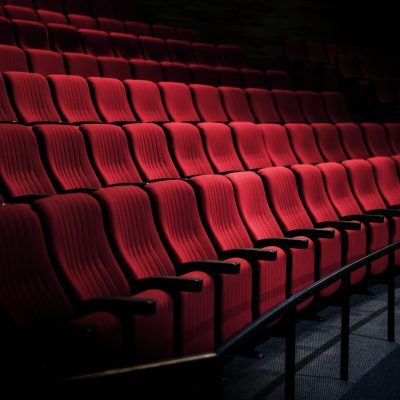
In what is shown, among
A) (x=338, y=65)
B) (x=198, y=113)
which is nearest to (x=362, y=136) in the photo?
(x=198, y=113)

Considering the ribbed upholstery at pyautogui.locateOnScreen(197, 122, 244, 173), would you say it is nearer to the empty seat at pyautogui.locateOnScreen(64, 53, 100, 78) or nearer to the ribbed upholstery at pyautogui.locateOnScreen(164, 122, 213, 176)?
the ribbed upholstery at pyautogui.locateOnScreen(164, 122, 213, 176)

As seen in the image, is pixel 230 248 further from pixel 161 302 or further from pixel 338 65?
pixel 338 65

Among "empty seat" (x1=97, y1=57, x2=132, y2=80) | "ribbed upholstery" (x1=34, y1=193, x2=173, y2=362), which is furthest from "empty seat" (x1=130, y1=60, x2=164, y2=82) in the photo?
"ribbed upholstery" (x1=34, y1=193, x2=173, y2=362)

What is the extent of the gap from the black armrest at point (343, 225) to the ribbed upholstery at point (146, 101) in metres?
0.28

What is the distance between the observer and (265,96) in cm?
99

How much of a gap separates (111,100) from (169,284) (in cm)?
42

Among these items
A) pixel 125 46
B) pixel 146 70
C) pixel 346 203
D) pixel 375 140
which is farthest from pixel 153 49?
pixel 346 203

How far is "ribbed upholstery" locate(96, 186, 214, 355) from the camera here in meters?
0.38

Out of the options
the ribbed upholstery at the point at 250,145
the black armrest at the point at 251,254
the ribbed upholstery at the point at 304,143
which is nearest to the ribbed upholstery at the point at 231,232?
the black armrest at the point at 251,254

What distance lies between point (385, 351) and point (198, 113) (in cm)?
47

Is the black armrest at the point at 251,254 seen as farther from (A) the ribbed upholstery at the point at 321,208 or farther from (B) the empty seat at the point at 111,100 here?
(B) the empty seat at the point at 111,100

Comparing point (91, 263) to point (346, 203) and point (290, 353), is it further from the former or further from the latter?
point (346, 203)

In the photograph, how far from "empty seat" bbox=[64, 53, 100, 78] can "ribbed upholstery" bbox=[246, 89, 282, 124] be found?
242 mm

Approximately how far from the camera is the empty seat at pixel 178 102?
0.83 m
